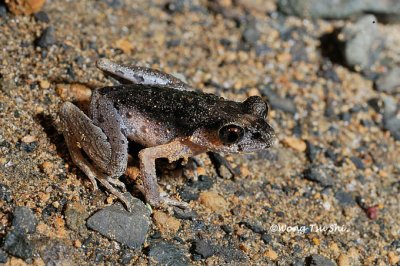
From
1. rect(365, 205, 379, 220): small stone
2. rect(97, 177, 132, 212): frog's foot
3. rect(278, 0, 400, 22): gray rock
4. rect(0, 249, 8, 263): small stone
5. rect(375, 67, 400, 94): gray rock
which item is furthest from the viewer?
rect(278, 0, 400, 22): gray rock

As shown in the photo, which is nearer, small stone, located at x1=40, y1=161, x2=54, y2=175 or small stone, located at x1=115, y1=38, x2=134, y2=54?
small stone, located at x1=40, y1=161, x2=54, y2=175

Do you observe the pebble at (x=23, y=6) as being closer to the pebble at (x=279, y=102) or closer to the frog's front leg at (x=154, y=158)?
the frog's front leg at (x=154, y=158)

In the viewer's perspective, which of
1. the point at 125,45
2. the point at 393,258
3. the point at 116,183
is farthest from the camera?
the point at 125,45

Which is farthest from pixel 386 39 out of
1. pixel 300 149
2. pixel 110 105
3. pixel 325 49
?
pixel 110 105

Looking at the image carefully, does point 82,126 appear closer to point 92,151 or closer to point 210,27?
point 92,151

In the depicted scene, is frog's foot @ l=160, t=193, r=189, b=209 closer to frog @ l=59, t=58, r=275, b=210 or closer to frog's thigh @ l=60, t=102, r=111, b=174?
frog @ l=59, t=58, r=275, b=210

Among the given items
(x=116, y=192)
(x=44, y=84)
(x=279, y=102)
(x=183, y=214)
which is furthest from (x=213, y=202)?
(x=44, y=84)

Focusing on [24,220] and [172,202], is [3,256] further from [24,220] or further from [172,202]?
[172,202]

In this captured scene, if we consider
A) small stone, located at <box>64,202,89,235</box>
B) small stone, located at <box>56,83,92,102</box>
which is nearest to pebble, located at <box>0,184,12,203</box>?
small stone, located at <box>64,202,89,235</box>
